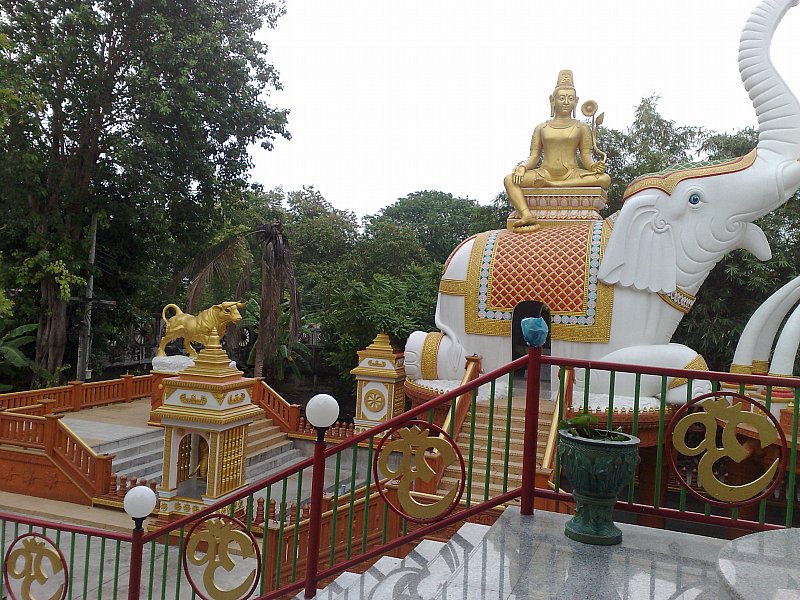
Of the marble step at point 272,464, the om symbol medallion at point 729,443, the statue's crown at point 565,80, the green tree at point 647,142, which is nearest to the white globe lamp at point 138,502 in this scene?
the om symbol medallion at point 729,443

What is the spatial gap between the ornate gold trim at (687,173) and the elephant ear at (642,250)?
7.5 inches

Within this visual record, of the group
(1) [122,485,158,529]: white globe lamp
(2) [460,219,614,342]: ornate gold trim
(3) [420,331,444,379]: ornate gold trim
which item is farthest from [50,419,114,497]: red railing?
(1) [122,485,158,529]: white globe lamp

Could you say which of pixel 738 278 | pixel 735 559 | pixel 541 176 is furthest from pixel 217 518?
Result: pixel 738 278

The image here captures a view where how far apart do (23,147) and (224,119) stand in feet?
13.3

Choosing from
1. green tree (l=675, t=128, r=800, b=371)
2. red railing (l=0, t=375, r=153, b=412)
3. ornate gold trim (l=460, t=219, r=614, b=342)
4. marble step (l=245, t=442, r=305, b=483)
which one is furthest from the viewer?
green tree (l=675, t=128, r=800, b=371)

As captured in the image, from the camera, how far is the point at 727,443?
317 cm

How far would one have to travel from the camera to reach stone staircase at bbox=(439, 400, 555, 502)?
7508 mm

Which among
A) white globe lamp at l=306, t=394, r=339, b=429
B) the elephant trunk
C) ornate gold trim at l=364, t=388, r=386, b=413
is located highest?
the elephant trunk

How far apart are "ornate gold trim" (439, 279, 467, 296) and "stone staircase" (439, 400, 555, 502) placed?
5.34 feet

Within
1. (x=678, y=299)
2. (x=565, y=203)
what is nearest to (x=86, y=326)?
(x=565, y=203)

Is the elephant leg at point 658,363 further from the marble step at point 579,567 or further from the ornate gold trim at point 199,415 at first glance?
the marble step at point 579,567

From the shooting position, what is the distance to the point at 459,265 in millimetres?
9711

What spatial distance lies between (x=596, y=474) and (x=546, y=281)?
20.2ft

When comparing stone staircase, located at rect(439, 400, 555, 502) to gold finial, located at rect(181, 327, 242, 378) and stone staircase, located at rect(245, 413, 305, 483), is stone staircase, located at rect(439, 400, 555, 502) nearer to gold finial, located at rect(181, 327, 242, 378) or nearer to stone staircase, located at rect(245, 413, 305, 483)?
gold finial, located at rect(181, 327, 242, 378)
